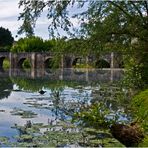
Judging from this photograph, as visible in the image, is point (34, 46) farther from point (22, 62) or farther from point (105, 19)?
point (105, 19)

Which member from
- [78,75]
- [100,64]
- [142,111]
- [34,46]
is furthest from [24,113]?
[34,46]

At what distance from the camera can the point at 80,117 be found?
14672mm

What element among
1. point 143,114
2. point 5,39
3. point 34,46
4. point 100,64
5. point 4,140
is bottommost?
point 4,140

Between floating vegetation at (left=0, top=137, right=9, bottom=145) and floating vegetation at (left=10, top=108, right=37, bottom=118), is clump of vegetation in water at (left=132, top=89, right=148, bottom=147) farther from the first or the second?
floating vegetation at (left=10, top=108, right=37, bottom=118)

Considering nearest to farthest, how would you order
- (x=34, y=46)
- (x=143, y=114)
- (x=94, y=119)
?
(x=143, y=114) < (x=94, y=119) < (x=34, y=46)

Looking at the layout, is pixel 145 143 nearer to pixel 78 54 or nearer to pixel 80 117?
pixel 80 117

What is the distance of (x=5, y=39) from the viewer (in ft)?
323

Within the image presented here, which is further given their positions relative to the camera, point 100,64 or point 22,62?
point 22,62

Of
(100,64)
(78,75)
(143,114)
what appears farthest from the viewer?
(78,75)

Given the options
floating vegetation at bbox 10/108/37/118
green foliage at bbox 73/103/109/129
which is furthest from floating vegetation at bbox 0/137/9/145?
floating vegetation at bbox 10/108/37/118

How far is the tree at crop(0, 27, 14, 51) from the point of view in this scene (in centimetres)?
9481

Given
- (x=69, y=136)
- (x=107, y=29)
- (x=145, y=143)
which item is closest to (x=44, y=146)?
(x=69, y=136)

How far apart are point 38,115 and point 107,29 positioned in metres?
4.97

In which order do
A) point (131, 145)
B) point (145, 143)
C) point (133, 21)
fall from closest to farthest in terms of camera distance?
point (145, 143), point (131, 145), point (133, 21)
